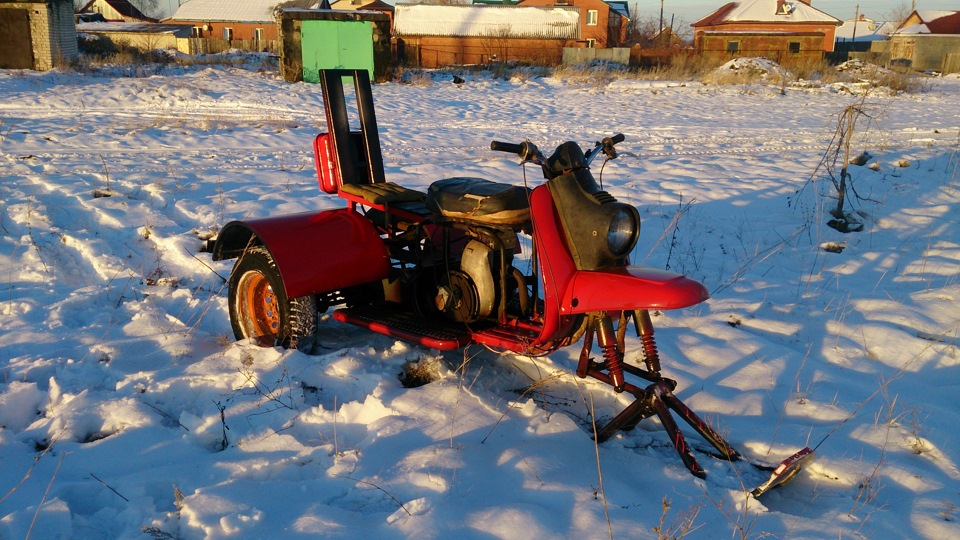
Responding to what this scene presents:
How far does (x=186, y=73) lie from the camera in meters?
22.6

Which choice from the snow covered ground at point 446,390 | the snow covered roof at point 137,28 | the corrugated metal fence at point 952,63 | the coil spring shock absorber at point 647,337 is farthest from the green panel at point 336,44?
the corrugated metal fence at point 952,63

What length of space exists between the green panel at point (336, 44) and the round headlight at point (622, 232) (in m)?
22.3

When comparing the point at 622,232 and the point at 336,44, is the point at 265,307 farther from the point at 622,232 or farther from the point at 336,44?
the point at 336,44

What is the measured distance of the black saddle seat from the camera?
3.85 meters

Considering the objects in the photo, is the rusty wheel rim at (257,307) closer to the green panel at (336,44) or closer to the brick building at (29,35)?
the green panel at (336,44)

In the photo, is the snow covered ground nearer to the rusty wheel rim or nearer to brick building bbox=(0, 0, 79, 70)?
the rusty wheel rim

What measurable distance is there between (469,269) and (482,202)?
0.47 m

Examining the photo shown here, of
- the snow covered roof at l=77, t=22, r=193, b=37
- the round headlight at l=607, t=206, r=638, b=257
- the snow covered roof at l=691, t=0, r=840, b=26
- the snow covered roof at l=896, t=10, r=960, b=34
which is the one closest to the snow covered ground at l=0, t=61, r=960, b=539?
the round headlight at l=607, t=206, r=638, b=257

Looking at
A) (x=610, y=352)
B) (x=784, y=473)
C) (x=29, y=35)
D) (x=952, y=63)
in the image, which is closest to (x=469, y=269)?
(x=610, y=352)

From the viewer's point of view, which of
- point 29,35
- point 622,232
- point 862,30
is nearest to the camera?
point 622,232

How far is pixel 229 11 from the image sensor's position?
5828 cm

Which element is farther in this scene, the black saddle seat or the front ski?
the black saddle seat

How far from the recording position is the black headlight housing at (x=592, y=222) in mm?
3420

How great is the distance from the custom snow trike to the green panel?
20.8 metres
